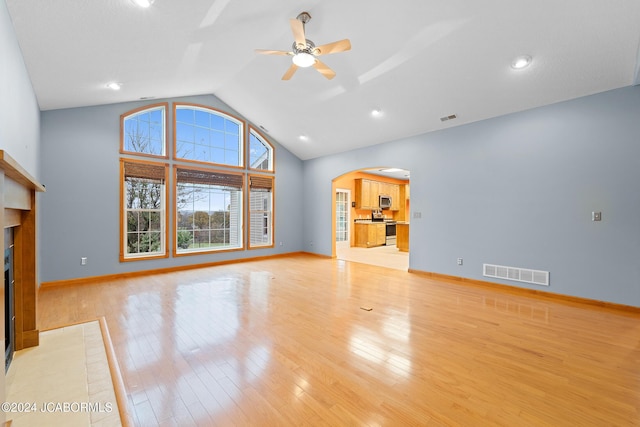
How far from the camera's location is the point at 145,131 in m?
5.65

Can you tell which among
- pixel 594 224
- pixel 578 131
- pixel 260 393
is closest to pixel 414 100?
pixel 578 131

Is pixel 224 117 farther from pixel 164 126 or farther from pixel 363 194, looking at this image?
pixel 363 194

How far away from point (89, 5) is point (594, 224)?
20.8 feet


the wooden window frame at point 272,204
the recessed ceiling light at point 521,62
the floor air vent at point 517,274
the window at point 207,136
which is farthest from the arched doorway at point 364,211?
the recessed ceiling light at point 521,62

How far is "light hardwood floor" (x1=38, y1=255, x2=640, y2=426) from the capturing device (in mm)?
1745

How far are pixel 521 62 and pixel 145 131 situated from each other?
6547mm

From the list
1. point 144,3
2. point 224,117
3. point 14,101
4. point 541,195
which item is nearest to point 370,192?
point 224,117

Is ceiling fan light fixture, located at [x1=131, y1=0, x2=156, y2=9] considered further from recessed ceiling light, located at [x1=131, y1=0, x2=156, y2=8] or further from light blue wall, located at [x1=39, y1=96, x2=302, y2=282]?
light blue wall, located at [x1=39, y1=96, x2=302, y2=282]

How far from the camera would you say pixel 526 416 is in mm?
1693

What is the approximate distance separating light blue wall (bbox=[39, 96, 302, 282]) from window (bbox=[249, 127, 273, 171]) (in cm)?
240

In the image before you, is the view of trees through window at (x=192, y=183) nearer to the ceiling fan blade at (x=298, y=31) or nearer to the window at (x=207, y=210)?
the window at (x=207, y=210)

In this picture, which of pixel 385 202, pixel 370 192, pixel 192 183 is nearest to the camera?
pixel 192 183

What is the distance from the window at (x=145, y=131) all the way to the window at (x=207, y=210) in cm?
65

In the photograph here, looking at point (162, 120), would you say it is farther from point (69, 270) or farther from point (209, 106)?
point (69, 270)
